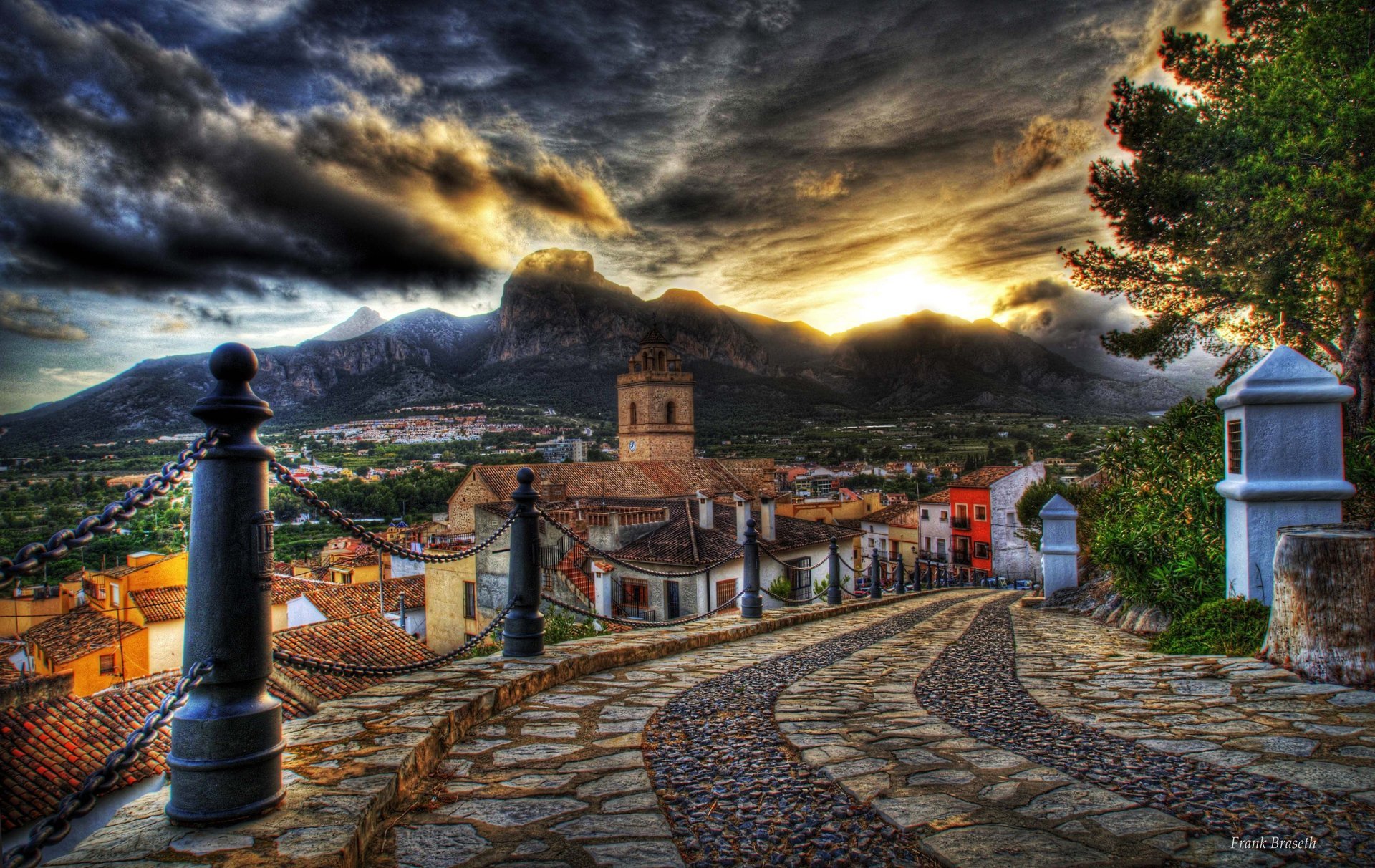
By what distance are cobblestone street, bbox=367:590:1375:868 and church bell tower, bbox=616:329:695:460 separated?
47.8 meters

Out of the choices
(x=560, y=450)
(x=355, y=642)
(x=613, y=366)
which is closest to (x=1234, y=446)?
(x=355, y=642)

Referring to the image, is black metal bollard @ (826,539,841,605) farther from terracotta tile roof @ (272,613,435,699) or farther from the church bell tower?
the church bell tower

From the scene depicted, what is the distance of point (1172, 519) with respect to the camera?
586cm

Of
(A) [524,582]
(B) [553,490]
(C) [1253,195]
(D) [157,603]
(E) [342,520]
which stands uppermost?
(C) [1253,195]

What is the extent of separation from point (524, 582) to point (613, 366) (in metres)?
64.6

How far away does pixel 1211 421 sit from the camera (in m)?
6.30

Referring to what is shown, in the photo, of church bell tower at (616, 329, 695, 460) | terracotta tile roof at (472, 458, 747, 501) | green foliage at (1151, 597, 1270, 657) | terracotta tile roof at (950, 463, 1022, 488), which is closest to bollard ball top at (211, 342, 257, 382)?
green foliage at (1151, 597, 1270, 657)

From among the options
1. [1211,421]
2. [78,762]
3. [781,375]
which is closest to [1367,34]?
[1211,421]

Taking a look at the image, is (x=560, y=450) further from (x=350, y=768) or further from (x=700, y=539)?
(x=350, y=768)

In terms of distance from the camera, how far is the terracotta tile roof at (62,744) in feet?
6.99

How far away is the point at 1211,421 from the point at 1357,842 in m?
5.76

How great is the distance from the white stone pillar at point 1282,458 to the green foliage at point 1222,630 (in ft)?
0.42

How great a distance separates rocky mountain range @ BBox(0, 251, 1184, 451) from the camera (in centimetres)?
4291

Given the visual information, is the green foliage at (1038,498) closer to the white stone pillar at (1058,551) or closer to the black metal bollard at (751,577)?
the white stone pillar at (1058,551)
